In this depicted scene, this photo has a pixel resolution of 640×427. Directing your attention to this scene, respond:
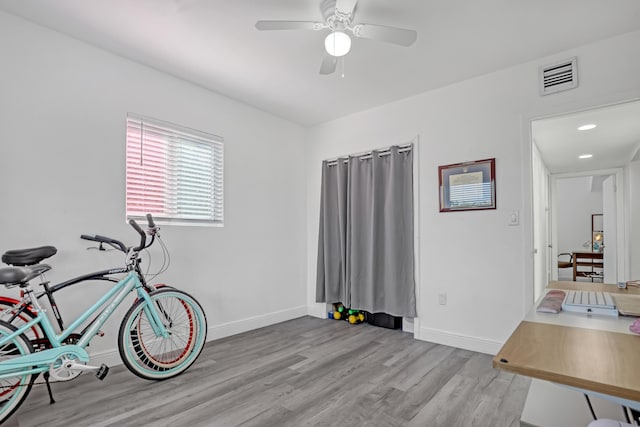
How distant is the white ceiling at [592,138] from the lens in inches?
136

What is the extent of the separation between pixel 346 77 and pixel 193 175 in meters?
1.76

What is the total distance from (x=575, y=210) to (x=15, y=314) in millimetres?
11148

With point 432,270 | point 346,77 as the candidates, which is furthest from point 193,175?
point 432,270

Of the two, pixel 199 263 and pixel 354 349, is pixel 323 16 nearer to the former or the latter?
pixel 199 263

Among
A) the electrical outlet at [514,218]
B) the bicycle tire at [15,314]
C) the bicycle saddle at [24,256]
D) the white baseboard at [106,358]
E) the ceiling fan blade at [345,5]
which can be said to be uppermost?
the ceiling fan blade at [345,5]

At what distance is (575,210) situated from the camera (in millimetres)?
8844

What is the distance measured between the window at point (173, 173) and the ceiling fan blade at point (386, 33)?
1.95 metres

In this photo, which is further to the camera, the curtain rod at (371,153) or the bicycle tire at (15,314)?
the curtain rod at (371,153)

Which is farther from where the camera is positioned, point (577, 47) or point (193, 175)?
point (193, 175)

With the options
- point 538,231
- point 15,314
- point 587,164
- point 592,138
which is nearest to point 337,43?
point 15,314

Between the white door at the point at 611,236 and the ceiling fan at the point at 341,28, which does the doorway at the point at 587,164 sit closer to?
the white door at the point at 611,236

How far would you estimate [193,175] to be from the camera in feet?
10.6

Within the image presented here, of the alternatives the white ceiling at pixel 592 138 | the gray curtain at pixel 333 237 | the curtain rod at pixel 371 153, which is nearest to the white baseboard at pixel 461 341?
the gray curtain at pixel 333 237

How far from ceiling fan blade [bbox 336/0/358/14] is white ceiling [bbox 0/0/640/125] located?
0.82 feet
